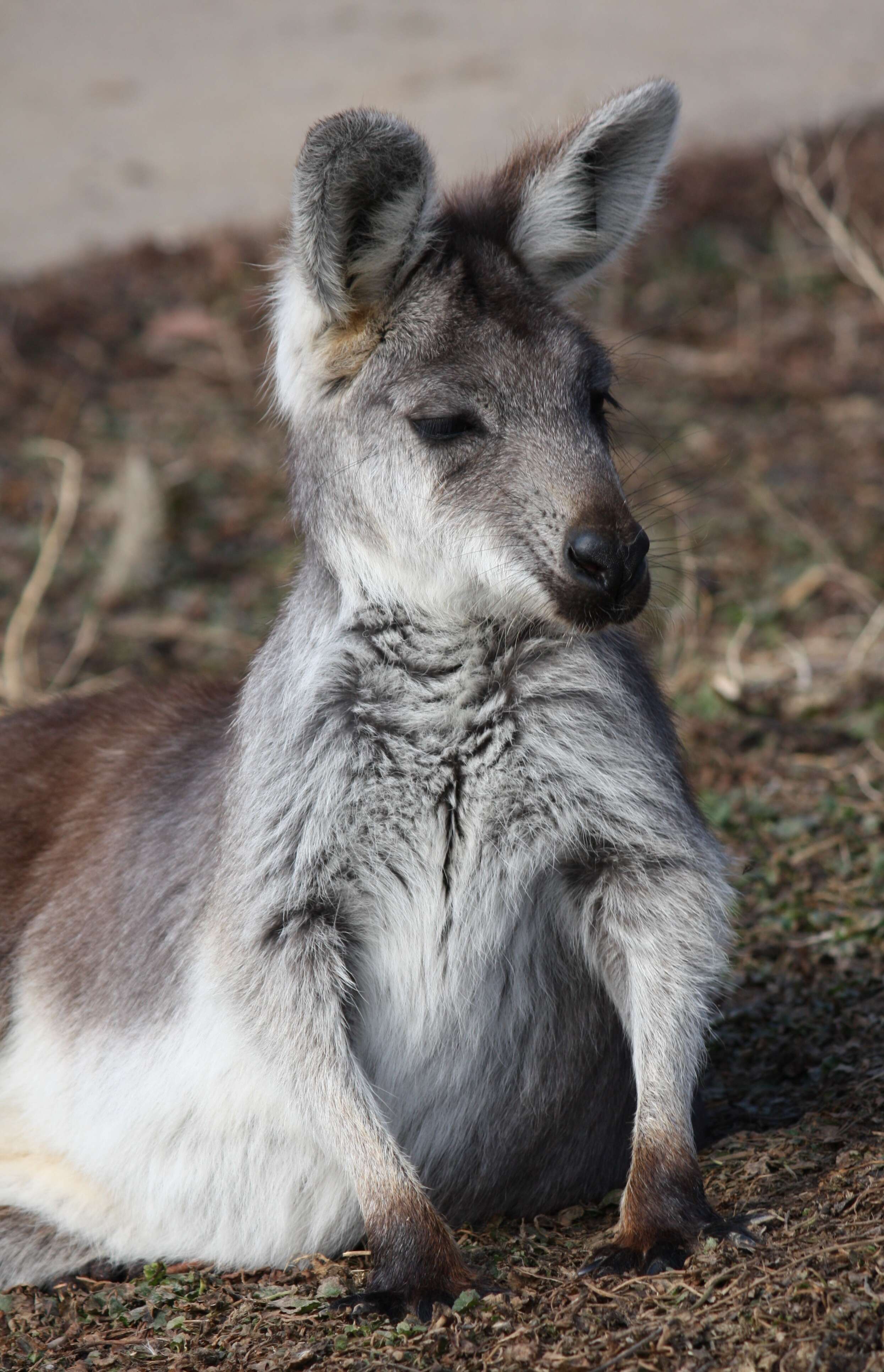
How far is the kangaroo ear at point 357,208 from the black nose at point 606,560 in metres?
0.81

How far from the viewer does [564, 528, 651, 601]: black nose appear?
121 inches

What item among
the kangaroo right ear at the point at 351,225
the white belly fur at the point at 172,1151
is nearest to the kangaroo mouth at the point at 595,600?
the kangaroo right ear at the point at 351,225

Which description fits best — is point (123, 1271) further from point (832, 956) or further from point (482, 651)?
point (832, 956)

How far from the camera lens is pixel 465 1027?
11.1 feet

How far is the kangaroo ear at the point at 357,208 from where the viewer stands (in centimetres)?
323

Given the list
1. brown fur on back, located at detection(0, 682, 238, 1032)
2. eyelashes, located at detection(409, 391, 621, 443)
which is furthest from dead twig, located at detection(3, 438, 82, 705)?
eyelashes, located at detection(409, 391, 621, 443)

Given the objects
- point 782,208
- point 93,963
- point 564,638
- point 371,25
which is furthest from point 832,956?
point 371,25

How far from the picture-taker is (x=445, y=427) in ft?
10.9

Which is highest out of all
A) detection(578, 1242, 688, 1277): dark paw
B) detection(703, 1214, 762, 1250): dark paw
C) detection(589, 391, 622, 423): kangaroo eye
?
detection(589, 391, 622, 423): kangaroo eye

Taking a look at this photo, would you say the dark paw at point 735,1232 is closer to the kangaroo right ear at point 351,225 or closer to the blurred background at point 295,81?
the kangaroo right ear at point 351,225

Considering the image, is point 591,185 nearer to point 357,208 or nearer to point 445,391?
point 357,208

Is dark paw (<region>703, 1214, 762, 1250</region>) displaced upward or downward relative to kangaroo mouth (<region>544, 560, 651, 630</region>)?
downward

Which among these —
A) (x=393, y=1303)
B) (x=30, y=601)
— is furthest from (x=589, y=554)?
(x=30, y=601)

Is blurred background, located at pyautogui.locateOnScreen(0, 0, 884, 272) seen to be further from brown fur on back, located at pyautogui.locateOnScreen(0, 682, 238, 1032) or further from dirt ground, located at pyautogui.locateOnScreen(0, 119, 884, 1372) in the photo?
brown fur on back, located at pyautogui.locateOnScreen(0, 682, 238, 1032)
